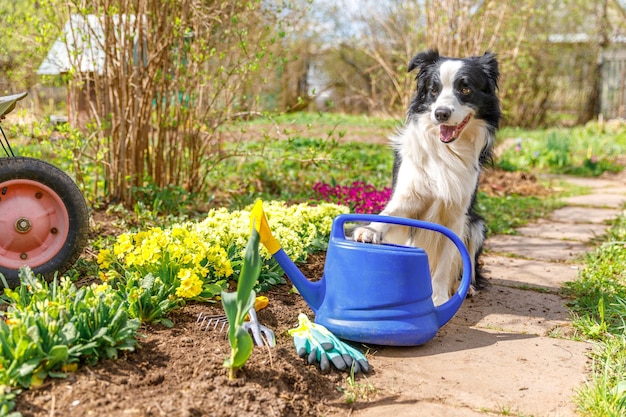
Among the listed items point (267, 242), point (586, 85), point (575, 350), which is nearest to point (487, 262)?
point (575, 350)

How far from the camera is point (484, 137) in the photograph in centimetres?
334

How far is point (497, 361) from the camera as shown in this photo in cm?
255

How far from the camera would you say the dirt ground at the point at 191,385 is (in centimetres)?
183

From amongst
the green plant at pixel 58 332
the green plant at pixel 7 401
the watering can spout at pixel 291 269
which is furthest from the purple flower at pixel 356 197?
the green plant at pixel 7 401

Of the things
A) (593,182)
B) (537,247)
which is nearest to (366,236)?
(537,247)

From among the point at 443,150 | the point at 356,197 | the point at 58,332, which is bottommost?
the point at 356,197

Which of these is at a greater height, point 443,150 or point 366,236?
point 443,150

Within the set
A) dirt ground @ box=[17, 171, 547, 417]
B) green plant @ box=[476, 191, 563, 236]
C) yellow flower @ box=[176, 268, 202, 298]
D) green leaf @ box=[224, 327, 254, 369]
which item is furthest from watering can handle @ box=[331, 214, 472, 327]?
green plant @ box=[476, 191, 563, 236]

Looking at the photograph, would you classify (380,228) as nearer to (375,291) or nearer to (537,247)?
(375,291)

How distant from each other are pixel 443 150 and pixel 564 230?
9.03ft

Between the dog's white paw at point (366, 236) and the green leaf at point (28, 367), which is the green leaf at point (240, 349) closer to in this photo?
the green leaf at point (28, 367)

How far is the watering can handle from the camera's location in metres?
2.61

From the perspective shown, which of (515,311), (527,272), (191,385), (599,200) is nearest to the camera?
(191,385)

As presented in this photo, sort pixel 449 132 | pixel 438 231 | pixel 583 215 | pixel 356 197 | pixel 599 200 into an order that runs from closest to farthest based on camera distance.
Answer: pixel 438 231, pixel 449 132, pixel 356 197, pixel 583 215, pixel 599 200
